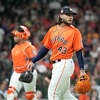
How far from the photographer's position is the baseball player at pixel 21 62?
7207mm

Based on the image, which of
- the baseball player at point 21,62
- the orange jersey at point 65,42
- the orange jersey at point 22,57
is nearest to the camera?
the orange jersey at point 65,42

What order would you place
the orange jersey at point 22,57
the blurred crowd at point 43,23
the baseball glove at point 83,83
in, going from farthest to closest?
1. the blurred crowd at point 43,23
2. the orange jersey at point 22,57
3. the baseball glove at point 83,83

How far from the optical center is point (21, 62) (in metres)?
7.32

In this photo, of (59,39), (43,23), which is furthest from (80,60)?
(43,23)

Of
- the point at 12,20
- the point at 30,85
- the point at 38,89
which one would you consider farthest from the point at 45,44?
the point at 12,20

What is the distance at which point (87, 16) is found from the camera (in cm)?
1364

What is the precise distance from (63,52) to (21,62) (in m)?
1.92

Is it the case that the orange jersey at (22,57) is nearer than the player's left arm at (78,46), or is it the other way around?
the player's left arm at (78,46)

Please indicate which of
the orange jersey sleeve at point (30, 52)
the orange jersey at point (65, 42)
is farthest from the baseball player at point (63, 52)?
the orange jersey sleeve at point (30, 52)

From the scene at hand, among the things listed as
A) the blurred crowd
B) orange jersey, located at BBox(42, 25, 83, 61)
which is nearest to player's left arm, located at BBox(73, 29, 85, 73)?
orange jersey, located at BBox(42, 25, 83, 61)

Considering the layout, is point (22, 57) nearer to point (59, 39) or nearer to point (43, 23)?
point (59, 39)

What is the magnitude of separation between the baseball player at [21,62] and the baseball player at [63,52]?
1575 millimetres

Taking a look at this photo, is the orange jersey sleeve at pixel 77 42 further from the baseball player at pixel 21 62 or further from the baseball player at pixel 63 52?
the baseball player at pixel 21 62

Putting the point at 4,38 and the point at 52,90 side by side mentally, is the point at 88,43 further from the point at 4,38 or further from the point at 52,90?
the point at 52,90
